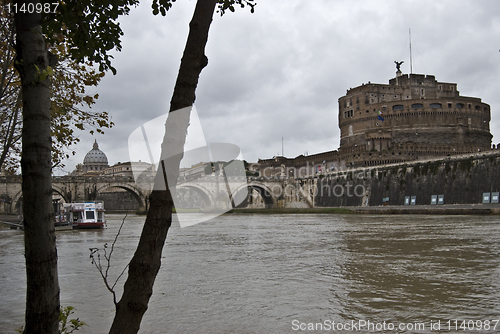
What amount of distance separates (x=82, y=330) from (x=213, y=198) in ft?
162

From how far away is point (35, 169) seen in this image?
2230mm

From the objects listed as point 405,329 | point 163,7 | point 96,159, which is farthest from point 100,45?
point 96,159

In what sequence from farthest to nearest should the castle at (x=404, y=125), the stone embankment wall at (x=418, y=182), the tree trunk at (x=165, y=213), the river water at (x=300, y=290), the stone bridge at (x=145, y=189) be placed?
the castle at (x=404, y=125) → the stone bridge at (x=145, y=189) → the stone embankment wall at (x=418, y=182) → the river water at (x=300, y=290) → the tree trunk at (x=165, y=213)

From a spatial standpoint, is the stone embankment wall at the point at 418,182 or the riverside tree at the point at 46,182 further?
the stone embankment wall at the point at 418,182

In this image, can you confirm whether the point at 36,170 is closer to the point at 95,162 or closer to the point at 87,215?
the point at 87,215

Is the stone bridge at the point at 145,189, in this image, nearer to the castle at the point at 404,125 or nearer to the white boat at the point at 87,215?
the castle at the point at 404,125

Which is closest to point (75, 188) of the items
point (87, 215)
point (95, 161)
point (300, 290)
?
point (87, 215)

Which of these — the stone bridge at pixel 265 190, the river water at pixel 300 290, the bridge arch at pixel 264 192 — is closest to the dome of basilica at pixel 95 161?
the stone bridge at pixel 265 190

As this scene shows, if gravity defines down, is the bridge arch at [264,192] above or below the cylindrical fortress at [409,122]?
below

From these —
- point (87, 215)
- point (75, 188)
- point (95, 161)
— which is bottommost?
point (87, 215)

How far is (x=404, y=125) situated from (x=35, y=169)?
2241 inches

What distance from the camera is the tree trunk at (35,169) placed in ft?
7.31

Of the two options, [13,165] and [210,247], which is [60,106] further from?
[210,247]

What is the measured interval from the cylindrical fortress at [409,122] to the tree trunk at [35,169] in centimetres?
4746
